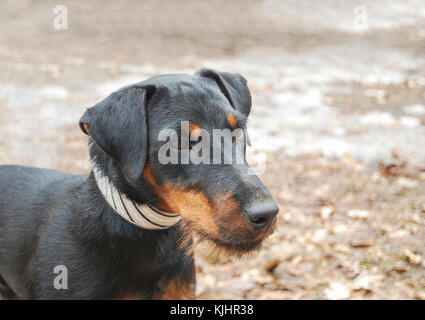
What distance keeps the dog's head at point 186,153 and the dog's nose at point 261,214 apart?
2cm

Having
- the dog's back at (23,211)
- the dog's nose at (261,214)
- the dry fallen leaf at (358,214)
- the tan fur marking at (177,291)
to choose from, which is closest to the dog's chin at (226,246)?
the dog's nose at (261,214)

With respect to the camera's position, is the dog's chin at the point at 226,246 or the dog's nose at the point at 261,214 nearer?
the dog's nose at the point at 261,214

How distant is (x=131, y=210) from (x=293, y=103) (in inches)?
255

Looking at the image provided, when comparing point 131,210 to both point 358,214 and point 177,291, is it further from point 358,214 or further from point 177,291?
point 358,214

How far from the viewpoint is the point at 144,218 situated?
2928 millimetres

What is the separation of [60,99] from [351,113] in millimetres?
5542

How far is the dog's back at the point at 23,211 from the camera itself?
11.3ft

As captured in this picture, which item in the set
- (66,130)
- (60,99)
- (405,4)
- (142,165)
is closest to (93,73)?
(60,99)

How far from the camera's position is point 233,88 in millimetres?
3395

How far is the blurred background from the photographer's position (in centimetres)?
468

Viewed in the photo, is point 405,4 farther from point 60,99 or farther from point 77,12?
point 60,99

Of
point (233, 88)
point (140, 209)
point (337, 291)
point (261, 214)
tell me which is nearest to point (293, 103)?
point (337, 291)

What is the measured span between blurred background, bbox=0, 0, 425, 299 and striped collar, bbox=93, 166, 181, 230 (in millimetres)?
607

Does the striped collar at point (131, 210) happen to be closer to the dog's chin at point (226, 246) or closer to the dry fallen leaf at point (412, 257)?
the dog's chin at point (226, 246)
